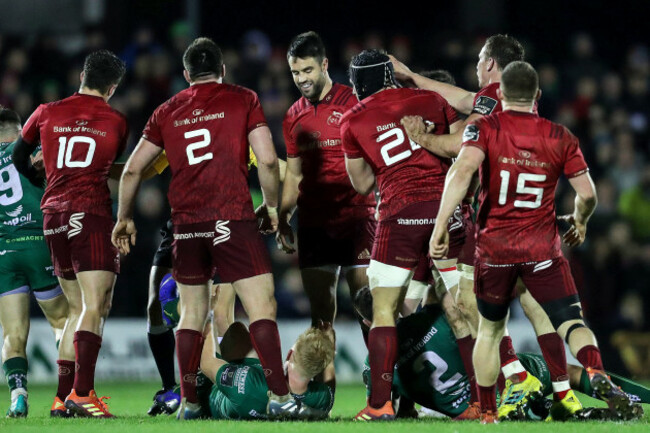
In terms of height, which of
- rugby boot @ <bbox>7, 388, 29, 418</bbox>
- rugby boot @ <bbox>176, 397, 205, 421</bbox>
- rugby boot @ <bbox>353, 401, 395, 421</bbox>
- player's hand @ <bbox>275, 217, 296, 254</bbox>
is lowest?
rugby boot @ <bbox>7, 388, 29, 418</bbox>

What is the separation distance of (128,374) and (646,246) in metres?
7.10

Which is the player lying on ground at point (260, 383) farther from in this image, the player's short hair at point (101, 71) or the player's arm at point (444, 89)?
the player's short hair at point (101, 71)

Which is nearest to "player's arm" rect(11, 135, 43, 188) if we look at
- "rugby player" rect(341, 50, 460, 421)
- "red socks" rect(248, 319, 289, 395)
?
"red socks" rect(248, 319, 289, 395)

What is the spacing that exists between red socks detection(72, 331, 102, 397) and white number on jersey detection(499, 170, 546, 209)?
3227 millimetres

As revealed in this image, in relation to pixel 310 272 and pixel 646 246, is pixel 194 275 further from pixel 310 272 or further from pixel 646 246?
pixel 646 246

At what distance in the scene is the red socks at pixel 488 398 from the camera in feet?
23.4

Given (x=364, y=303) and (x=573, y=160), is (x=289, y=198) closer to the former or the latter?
(x=364, y=303)

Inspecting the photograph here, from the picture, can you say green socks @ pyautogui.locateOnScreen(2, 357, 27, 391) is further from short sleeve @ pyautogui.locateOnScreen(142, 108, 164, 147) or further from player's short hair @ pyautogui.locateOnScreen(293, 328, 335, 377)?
player's short hair @ pyautogui.locateOnScreen(293, 328, 335, 377)

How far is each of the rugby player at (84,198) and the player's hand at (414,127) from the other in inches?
93.1

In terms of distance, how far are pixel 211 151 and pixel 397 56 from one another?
9945mm

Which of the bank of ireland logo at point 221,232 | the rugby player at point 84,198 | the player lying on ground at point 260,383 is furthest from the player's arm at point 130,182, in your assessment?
the player lying on ground at point 260,383

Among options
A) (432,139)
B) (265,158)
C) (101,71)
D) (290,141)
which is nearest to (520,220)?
(432,139)

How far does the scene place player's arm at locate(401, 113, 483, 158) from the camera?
7.53m

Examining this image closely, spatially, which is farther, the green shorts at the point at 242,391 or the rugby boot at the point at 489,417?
the green shorts at the point at 242,391
